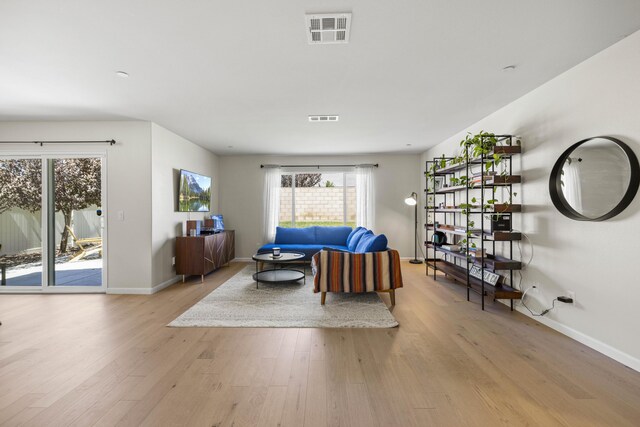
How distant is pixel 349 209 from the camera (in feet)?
22.6

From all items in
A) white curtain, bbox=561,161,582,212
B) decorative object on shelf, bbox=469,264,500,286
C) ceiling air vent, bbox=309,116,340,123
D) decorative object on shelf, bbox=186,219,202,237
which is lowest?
decorative object on shelf, bbox=469,264,500,286

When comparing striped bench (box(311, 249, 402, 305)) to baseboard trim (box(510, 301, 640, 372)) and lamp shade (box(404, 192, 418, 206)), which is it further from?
lamp shade (box(404, 192, 418, 206))

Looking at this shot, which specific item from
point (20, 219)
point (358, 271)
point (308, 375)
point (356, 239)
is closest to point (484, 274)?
point (358, 271)

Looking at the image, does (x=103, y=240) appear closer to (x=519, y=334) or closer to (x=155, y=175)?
(x=155, y=175)

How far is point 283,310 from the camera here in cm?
339

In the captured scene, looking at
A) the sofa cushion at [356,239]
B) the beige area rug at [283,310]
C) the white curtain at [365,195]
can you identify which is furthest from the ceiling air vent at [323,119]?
the white curtain at [365,195]

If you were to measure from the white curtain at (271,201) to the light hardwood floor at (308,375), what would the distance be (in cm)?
353

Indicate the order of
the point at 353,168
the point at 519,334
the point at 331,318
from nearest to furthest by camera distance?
the point at 519,334
the point at 331,318
the point at 353,168

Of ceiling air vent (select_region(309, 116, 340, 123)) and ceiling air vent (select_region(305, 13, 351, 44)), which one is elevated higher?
ceiling air vent (select_region(305, 13, 351, 44))

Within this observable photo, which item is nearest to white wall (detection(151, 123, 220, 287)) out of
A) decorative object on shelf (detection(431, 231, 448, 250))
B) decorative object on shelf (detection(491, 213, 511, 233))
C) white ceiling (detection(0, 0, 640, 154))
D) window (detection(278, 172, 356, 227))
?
white ceiling (detection(0, 0, 640, 154))

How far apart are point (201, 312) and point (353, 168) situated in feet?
14.8

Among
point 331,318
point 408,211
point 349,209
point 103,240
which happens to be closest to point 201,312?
point 331,318

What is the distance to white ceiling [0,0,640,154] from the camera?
1.90 meters

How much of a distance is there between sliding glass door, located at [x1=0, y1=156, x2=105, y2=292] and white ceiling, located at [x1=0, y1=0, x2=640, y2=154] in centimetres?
76
